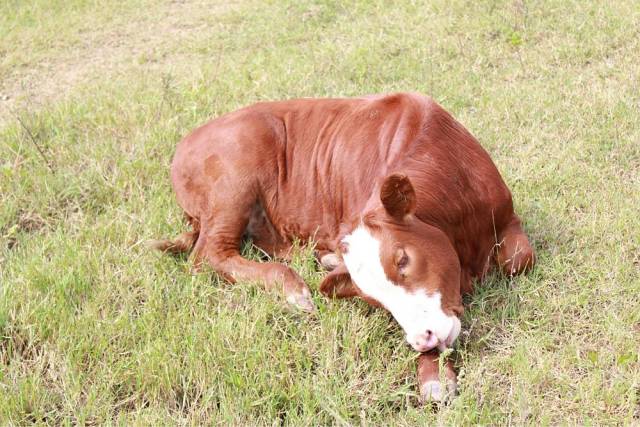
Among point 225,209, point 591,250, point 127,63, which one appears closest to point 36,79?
point 127,63

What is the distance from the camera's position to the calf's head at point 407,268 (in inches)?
136

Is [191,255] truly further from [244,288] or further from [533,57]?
[533,57]

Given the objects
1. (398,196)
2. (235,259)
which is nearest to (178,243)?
(235,259)

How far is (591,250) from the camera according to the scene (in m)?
4.29

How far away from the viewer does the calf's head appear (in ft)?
11.4

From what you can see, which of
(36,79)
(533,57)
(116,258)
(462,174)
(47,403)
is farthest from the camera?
(36,79)

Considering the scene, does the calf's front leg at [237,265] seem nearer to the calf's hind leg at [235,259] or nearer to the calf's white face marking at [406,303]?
the calf's hind leg at [235,259]

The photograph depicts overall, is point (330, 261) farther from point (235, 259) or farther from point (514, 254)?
point (514, 254)

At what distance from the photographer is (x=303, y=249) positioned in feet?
15.4

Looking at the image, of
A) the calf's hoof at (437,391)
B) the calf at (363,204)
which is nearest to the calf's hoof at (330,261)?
the calf at (363,204)

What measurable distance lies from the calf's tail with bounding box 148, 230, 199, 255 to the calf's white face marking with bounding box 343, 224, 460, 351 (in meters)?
1.39

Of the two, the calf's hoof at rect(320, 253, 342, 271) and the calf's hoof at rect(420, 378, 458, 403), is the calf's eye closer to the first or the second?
the calf's hoof at rect(420, 378, 458, 403)

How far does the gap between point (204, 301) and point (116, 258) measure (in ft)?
2.33

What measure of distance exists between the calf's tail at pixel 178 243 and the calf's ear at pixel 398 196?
60.7 inches
